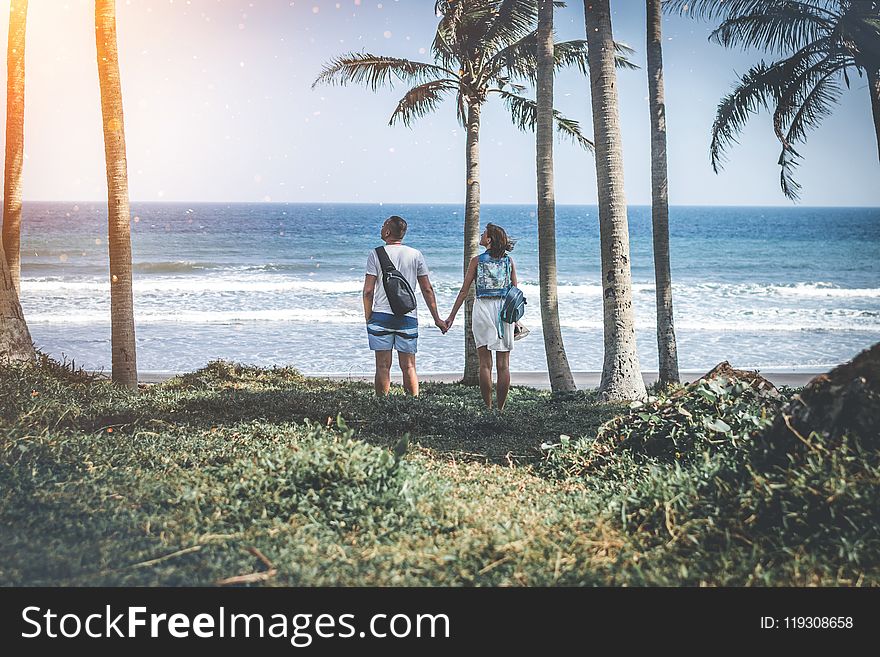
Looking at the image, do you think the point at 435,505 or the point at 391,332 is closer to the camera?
the point at 435,505

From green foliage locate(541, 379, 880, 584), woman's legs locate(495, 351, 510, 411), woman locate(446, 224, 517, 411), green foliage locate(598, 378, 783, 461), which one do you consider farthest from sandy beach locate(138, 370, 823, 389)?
green foliage locate(541, 379, 880, 584)

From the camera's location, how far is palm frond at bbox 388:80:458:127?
10188 millimetres

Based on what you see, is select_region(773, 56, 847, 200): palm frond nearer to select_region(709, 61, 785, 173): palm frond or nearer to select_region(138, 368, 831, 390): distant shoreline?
select_region(709, 61, 785, 173): palm frond

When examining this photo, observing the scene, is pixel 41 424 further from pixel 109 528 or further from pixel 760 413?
pixel 760 413

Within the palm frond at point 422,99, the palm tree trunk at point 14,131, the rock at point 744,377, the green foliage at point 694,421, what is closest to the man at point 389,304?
the green foliage at point 694,421

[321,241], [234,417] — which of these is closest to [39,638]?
[234,417]

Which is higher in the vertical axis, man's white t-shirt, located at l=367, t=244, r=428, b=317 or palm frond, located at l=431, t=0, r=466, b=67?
palm frond, located at l=431, t=0, r=466, b=67

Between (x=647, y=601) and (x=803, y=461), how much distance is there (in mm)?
962

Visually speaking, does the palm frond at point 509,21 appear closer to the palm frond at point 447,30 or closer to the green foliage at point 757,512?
the palm frond at point 447,30

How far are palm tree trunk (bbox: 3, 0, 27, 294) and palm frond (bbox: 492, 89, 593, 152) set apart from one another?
555cm

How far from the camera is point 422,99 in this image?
10.4 m

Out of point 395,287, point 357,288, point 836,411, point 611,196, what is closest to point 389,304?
point 395,287

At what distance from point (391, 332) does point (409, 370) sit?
1.19 feet

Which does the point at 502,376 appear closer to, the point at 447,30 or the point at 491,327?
the point at 491,327
